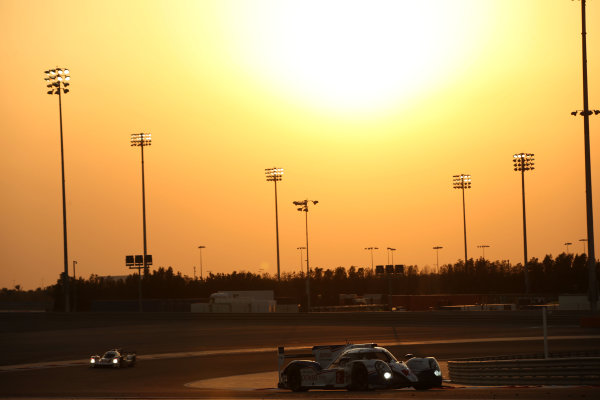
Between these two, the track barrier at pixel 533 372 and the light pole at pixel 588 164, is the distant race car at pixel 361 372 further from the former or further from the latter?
the light pole at pixel 588 164

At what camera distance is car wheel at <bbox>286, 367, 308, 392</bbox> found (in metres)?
30.5

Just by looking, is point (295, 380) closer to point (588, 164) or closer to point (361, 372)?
point (361, 372)

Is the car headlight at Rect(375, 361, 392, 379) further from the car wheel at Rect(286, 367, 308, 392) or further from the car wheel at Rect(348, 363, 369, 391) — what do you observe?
the car wheel at Rect(286, 367, 308, 392)

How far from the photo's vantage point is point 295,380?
30547 mm

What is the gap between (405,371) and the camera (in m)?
29.1

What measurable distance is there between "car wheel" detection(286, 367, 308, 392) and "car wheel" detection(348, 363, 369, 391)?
1.83m

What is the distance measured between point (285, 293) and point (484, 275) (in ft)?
132

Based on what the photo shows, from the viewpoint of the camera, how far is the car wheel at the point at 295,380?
30.5 m

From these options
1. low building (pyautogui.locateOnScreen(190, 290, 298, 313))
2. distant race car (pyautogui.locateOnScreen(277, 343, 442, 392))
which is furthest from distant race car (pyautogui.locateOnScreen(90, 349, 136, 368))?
low building (pyautogui.locateOnScreen(190, 290, 298, 313))

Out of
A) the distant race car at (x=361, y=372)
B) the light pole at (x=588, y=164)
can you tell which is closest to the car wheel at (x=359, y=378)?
the distant race car at (x=361, y=372)

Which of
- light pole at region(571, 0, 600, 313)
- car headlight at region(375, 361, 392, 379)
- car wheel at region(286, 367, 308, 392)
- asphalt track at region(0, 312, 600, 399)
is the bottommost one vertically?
asphalt track at region(0, 312, 600, 399)

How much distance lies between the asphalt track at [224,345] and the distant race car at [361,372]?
0.40m

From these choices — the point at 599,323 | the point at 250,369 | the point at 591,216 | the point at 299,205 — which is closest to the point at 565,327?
the point at 599,323

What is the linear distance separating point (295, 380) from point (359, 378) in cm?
Answer: 233
